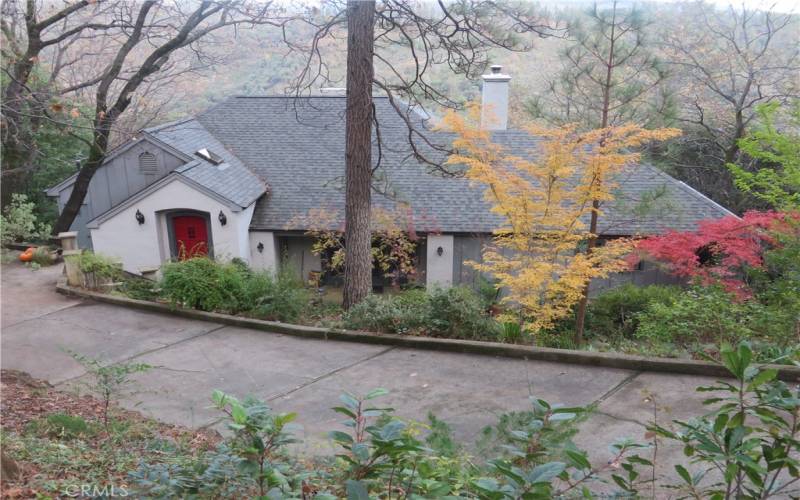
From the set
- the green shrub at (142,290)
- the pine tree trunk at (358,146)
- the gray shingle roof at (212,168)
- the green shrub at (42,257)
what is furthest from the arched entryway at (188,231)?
the pine tree trunk at (358,146)

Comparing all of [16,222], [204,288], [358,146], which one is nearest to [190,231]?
[16,222]

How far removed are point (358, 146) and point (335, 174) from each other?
8359mm

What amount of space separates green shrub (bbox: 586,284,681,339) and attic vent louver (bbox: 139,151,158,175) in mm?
12071

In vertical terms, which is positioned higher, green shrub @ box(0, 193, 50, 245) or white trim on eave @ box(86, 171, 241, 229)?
white trim on eave @ box(86, 171, 241, 229)

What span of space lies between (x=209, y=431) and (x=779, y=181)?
8078 millimetres

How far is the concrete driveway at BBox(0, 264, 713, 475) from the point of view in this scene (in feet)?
18.8

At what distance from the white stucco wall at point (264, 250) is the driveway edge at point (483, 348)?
5.87 meters

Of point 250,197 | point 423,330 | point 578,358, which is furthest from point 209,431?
point 250,197

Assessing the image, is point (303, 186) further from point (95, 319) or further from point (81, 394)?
point (81, 394)

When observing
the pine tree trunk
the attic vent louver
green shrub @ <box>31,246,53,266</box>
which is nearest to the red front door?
the attic vent louver

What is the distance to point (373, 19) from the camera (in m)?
9.05

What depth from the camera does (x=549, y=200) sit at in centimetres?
1030

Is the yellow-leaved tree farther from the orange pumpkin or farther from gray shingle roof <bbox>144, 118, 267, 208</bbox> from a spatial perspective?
the orange pumpkin

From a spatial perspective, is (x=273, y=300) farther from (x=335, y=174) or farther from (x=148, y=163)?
(x=148, y=163)
